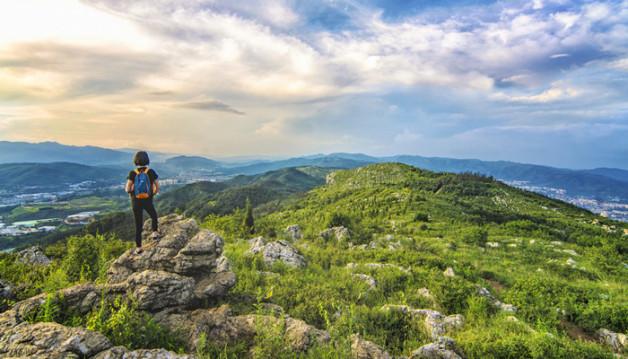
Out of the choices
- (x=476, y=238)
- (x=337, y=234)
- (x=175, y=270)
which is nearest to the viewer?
(x=175, y=270)

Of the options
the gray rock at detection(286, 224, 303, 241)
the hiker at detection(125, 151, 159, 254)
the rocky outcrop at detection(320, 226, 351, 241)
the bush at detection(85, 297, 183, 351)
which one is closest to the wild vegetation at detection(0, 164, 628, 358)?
the bush at detection(85, 297, 183, 351)

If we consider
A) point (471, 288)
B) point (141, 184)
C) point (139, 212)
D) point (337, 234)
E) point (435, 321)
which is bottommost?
point (337, 234)

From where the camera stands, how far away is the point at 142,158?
10.8m

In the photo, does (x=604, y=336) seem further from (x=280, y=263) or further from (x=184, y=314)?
(x=184, y=314)

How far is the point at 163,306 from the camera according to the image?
26.8ft

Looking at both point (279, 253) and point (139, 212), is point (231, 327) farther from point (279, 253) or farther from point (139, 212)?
point (279, 253)

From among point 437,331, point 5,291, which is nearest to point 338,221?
point 437,331

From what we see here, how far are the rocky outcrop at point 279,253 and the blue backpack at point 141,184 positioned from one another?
7.55 metres

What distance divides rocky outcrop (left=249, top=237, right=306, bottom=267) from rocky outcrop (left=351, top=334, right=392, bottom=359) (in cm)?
907

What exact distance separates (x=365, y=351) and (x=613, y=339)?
9.66 metres

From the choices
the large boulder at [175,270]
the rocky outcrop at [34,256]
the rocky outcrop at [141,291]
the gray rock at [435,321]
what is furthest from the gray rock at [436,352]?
the rocky outcrop at [34,256]

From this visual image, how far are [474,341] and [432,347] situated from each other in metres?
1.57

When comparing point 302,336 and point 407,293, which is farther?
point 407,293

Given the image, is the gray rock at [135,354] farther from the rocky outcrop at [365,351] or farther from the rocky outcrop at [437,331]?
the rocky outcrop at [437,331]
